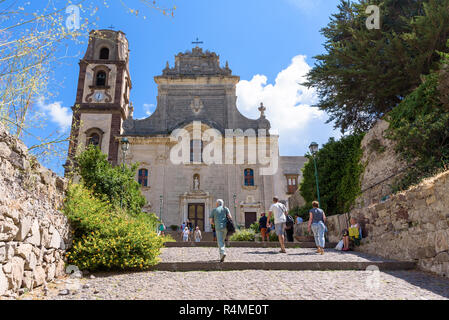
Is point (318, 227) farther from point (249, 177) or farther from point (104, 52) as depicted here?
point (104, 52)

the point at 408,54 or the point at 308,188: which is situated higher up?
the point at 408,54

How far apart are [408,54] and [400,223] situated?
901cm

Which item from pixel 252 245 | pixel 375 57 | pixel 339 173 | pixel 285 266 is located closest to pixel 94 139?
pixel 339 173

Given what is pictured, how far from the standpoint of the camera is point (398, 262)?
21.1 feet

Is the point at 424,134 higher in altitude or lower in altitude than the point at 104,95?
lower

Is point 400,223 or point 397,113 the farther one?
point 397,113

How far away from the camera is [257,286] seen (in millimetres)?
Answer: 4969

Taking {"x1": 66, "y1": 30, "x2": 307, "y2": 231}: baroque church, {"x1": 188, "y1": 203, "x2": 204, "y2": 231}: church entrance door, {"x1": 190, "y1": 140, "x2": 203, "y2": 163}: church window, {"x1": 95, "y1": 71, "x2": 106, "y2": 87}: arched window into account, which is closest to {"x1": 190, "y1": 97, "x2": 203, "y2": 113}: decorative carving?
{"x1": 66, "y1": 30, "x2": 307, "y2": 231}: baroque church

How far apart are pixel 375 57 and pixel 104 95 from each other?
2436cm

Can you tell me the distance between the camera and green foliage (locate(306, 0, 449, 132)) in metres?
12.1

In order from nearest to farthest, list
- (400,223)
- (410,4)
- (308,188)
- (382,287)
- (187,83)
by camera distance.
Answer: (382,287) → (400,223) → (410,4) → (308,188) → (187,83)

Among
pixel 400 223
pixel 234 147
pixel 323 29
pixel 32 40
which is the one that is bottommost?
pixel 400 223
